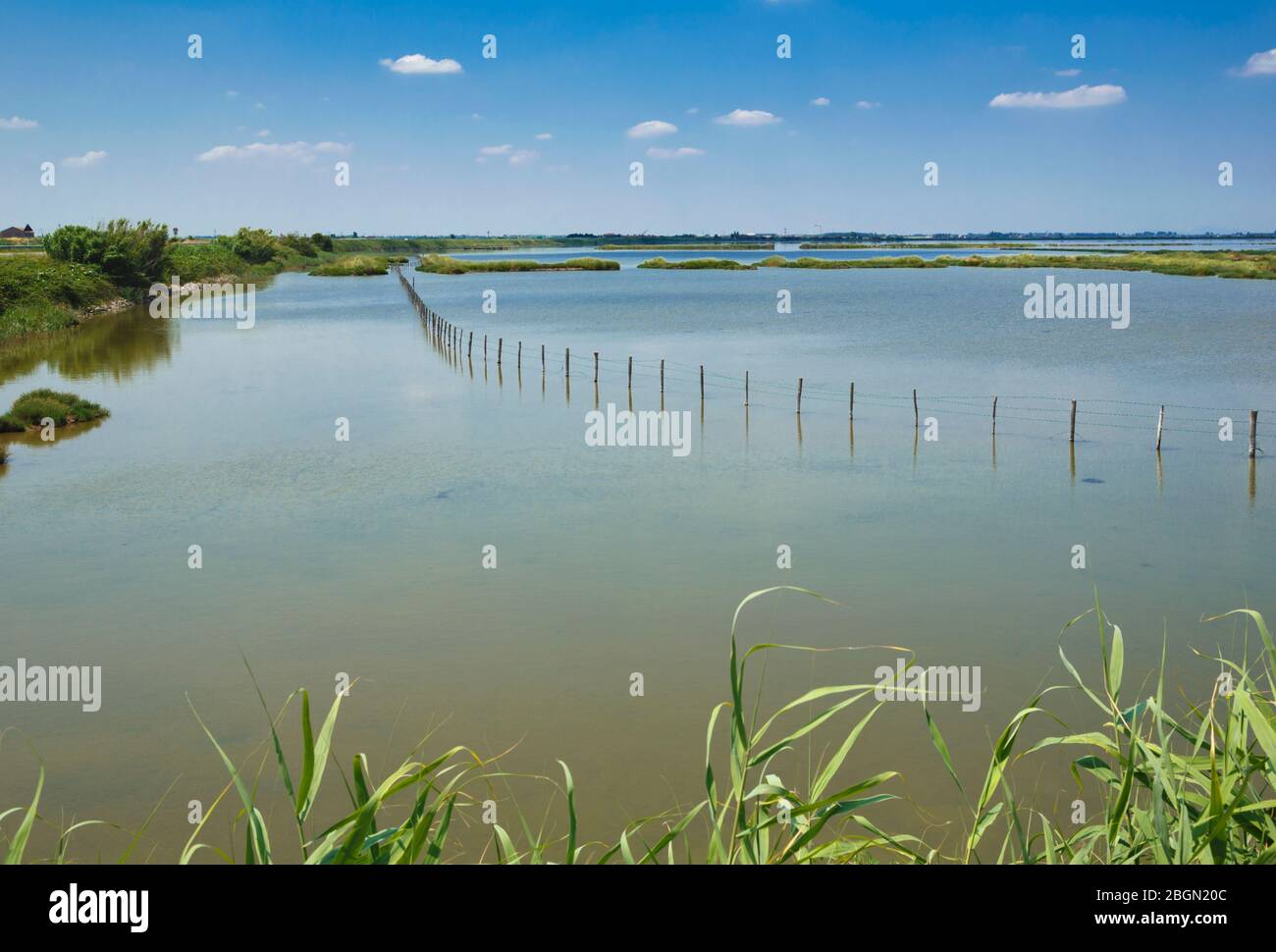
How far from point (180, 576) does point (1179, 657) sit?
1125 cm

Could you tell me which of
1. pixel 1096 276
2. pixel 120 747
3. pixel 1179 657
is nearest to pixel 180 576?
pixel 120 747

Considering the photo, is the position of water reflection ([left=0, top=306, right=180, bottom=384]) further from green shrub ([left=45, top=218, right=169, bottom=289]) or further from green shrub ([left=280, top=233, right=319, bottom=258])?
green shrub ([left=280, top=233, right=319, bottom=258])

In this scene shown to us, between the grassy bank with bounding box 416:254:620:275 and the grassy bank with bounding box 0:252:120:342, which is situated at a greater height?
the grassy bank with bounding box 416:254:620:275

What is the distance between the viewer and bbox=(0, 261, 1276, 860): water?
9.05m

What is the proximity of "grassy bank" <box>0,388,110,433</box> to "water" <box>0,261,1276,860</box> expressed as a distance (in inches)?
30.1

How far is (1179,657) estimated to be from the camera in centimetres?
1043

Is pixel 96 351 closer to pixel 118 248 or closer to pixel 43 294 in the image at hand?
pixel 43 294

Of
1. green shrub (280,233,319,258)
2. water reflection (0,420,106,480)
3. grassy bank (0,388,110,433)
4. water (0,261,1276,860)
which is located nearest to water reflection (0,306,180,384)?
water (0,261,1276,860)

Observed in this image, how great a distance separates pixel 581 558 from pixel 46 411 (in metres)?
15.4

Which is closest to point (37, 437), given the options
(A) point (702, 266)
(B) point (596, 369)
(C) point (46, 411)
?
(C) point (46, 411)

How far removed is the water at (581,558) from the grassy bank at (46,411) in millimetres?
765

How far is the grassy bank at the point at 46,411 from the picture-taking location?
22547mm

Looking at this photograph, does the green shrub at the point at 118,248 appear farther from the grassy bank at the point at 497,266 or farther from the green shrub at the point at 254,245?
the grassy bank at the point at 497,266
